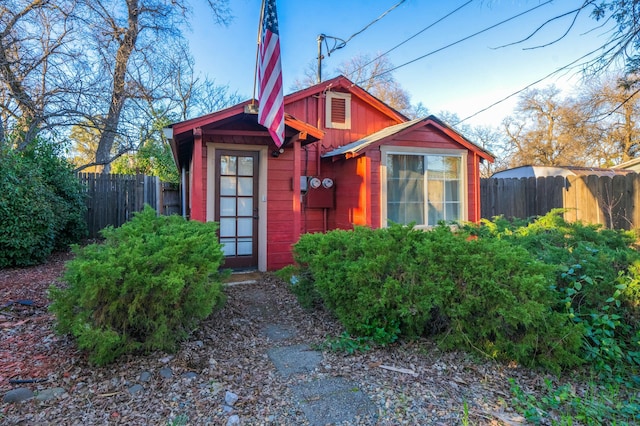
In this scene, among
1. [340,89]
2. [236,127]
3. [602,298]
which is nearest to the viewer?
[602,298]

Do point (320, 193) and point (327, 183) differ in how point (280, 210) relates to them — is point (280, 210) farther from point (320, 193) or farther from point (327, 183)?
point (327, 183)

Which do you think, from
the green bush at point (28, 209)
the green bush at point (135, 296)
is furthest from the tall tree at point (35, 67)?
the green bush at point (135, 296)

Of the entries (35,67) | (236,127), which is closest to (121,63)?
(35,67)

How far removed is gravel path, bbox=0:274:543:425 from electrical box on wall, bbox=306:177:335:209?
12.4 ft

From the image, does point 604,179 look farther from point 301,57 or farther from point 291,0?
point 301,57

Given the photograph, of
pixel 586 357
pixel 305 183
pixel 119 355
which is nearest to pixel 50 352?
pixel 119 355

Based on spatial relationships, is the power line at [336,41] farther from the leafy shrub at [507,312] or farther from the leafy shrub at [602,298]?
the leafy shrub at [507,312]

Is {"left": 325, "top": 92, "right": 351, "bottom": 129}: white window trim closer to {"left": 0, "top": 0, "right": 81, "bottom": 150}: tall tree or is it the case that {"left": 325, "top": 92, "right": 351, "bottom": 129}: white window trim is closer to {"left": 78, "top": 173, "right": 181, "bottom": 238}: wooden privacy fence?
{"left": 78, "top": 173, "right": 181, "bottom": 238}: wooden privacy fence

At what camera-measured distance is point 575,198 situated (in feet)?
22.2

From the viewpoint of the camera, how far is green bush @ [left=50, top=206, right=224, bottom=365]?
2.29m

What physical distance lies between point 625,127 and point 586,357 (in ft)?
66.1

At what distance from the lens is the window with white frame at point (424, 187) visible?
633cm

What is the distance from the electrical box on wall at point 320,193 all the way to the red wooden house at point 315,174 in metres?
0.02

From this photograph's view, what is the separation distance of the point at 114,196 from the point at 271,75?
20.6 ft
